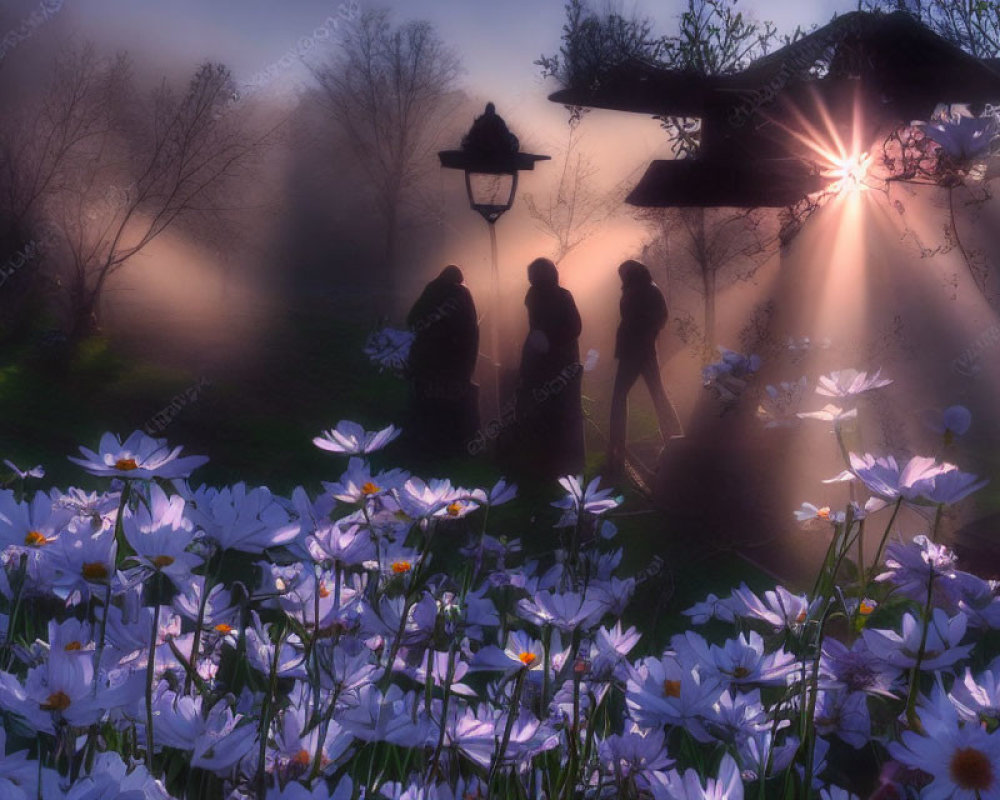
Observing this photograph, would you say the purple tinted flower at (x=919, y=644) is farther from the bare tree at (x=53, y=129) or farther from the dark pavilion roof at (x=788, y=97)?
the bare tree at (x=53, y=129)

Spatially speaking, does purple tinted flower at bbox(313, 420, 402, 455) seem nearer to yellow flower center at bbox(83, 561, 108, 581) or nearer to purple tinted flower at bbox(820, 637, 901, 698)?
yellow flower center at bbox(83, 561, 108, 581)

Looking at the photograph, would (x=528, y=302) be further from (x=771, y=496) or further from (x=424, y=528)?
(x=424, y=528)

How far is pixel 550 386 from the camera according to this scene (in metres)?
5.97

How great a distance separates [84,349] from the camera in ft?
32.8

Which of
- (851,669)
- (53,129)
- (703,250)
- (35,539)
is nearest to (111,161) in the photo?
(53,129)

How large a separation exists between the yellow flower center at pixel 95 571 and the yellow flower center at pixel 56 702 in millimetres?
138

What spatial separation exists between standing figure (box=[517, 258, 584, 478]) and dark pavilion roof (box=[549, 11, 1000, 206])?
89.3 inches

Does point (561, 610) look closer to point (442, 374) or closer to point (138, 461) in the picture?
point (138, 461)

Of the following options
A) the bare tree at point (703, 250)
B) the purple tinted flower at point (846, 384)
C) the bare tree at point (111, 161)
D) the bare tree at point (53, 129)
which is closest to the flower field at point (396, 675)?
the purple tinted flower at point (846, 384)

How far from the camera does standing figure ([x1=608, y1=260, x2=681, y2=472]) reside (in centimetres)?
625

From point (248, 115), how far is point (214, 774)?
11576 millimetres

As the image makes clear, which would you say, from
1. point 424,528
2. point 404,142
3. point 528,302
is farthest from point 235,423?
point 404,142

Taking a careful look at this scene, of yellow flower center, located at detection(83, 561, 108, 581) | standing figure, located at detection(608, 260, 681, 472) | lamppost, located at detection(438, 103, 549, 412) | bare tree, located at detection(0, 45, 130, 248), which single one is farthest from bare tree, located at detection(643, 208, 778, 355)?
yellow flower center, located at detection(83, 561, 108, 581)

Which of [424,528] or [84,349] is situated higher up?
[424,528]
